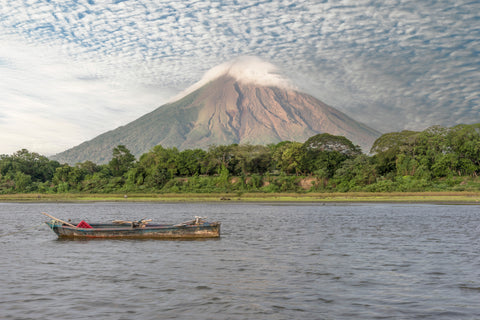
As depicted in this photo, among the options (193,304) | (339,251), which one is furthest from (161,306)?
(339,251)

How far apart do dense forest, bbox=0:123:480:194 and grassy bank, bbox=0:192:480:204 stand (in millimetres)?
4507

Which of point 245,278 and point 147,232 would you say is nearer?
point 245,278

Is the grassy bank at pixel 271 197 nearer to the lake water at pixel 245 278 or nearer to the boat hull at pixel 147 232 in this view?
the lake water at pixel 245 278

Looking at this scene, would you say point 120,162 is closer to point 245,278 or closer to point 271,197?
point 271,197

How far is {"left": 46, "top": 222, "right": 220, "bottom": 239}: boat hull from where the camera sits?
31141 mm

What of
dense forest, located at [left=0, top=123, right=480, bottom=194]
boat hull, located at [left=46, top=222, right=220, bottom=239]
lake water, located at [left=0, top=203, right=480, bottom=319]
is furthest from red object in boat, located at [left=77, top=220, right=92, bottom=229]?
dense forest, located at [left=0, top=123, right=480, bottom=194]

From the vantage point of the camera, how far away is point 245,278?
57.1 feet

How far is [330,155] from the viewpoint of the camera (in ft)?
393

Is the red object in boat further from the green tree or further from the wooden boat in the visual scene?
the green tree

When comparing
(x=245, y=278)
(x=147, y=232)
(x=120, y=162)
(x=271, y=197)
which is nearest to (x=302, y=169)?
(x=271, y=197)

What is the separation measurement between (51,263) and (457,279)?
59.5 ft

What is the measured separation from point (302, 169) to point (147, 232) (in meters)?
93.0

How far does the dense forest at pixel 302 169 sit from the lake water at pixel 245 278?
243 ft

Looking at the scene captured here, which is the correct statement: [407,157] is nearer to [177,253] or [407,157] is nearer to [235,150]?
[235,150]
